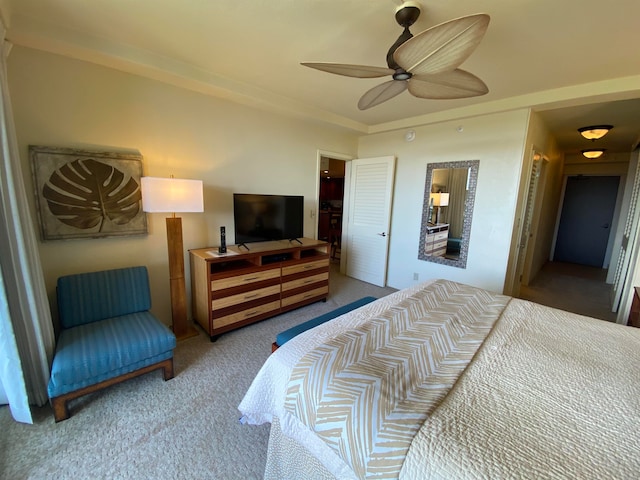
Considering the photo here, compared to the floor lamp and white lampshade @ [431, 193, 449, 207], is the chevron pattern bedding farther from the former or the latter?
white lampshade @ [431, 193, 449, 207]

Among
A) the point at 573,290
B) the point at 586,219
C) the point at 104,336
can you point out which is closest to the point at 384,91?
the point at 104,336

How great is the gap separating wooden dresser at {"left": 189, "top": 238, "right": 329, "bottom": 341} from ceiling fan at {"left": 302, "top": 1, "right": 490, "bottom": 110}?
5.94 ft

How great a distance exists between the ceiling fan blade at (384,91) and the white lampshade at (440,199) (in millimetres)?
2068

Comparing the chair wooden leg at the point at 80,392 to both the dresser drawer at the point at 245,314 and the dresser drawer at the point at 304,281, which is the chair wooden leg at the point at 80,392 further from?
the dresser drawer at the point at 304,281

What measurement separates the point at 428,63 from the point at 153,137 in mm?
2401

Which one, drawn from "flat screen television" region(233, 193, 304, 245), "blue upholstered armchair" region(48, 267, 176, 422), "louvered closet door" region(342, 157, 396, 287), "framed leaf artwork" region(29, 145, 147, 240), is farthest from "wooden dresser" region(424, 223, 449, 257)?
"framed leaf artwork" region(29, 145, 147, 240)

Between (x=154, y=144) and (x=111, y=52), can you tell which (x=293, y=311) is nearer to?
(x=154, y=144)

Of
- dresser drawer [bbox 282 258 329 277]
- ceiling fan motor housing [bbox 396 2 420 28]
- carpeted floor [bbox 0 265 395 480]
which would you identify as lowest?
carpeted floor [bbox 0 265 395 480]

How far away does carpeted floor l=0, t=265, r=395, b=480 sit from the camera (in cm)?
137

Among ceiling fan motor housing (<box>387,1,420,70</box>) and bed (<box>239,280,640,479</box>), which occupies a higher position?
ceiling fan motor housing (<box>387,1,420,70</box>)

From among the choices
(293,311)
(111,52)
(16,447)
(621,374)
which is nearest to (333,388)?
(621,374)

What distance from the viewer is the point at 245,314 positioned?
2.72m

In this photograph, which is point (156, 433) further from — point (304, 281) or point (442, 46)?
point (442, 46)

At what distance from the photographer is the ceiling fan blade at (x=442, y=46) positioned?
105 cm
